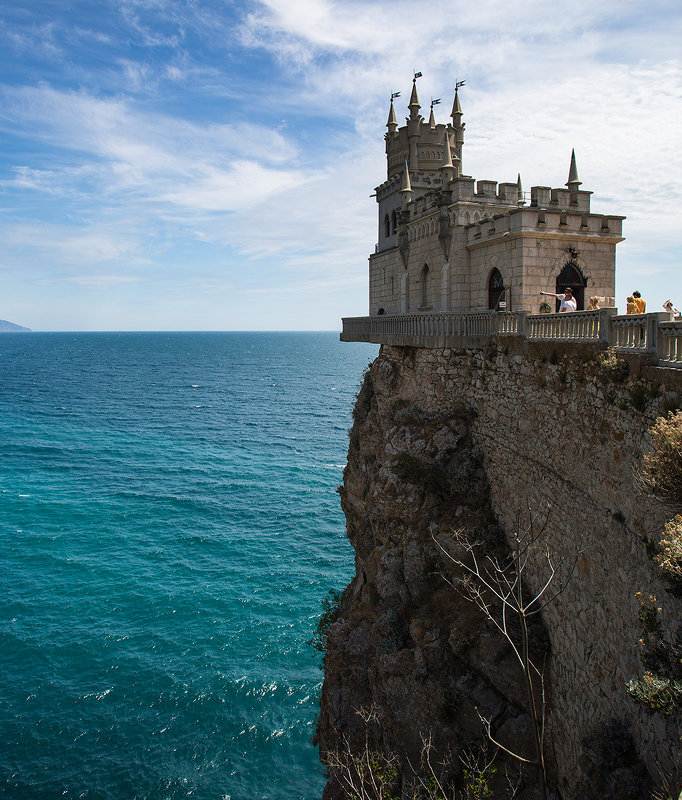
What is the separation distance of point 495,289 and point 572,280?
259 cm

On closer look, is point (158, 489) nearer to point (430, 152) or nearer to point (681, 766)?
point (430, 152)

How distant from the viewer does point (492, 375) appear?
1720 cm

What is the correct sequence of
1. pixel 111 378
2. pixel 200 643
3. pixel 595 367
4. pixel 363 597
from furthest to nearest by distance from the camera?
pixel 111 378
pixel 200 643
pixel 363 597
pixel 595 367

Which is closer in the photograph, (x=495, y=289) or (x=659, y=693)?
(x=659, y=693)

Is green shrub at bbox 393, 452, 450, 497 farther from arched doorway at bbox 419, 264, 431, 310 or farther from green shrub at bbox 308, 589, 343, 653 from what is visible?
arched doorway at bbox 419, 264, 431, 310

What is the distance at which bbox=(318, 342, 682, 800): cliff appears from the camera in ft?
33.3

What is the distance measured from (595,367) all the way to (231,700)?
70.5ft

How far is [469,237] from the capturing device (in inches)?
853

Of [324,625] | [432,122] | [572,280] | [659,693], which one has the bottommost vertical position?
[324,625]

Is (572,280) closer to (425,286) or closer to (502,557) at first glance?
(425,286)

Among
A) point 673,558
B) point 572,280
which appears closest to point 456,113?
point 572,280

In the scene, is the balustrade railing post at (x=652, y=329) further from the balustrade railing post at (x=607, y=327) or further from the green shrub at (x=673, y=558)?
the green shrub at (x=673, y=558)

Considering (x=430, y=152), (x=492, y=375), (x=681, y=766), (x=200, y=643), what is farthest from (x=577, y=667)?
(x=430, y=152)

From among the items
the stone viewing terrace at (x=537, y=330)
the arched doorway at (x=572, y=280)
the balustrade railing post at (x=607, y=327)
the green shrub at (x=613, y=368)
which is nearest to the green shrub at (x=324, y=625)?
the stone viewing terrace at (x=537, y=330)
